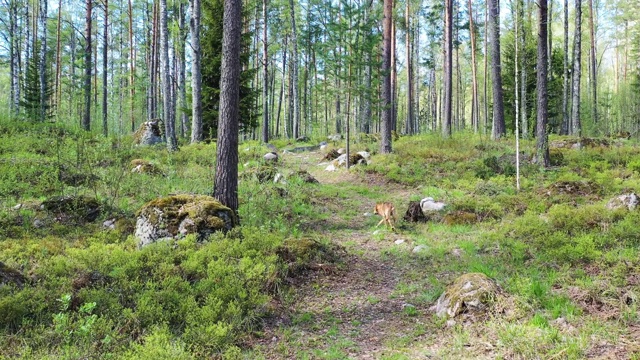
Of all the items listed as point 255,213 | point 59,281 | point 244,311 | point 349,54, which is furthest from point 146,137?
point 244,311

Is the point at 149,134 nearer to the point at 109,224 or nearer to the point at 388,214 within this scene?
the point at 109,224

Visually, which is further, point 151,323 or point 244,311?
point 244,311

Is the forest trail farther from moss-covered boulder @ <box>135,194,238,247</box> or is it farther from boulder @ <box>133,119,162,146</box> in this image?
boulder @ <box>133,119,162,146</box>

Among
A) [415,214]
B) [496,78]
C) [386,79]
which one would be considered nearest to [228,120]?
[415,214]

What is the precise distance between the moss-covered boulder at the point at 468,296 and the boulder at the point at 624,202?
394cm

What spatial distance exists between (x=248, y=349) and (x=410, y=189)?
802cm

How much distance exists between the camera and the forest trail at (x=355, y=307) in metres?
3.88

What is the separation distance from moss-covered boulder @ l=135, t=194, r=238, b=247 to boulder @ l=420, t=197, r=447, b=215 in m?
4.46

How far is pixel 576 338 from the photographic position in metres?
3.26

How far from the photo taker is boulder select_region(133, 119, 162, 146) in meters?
15.6

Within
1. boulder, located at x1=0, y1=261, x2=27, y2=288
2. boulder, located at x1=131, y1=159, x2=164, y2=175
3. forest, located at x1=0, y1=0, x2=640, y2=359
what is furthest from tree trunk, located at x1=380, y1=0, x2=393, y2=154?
boulder, located at x1=0, y1=261, x2=27, y2=288

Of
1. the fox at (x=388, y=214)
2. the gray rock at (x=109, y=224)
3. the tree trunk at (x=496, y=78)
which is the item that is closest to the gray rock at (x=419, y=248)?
the fox at (x=388, y=214)

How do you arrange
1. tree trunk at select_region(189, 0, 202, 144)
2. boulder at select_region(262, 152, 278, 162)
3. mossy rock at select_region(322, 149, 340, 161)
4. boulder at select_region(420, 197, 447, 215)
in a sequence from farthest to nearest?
mossy rock at select_region(322, 149, 340, 161) → tree trunk at select_region(189, 0, 202, 144) → boulder at select_region(262, 152, 278, 162) → boulder at select_region(420, 197, 447, 215)

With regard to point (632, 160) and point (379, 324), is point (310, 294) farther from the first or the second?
point (632, 160)
